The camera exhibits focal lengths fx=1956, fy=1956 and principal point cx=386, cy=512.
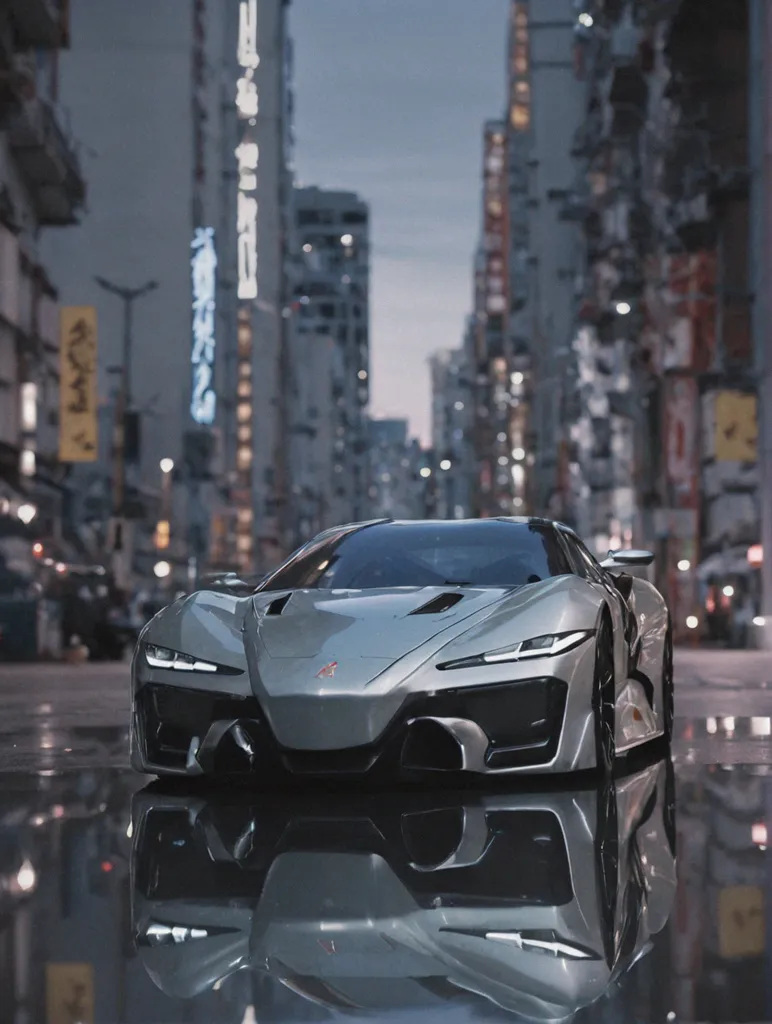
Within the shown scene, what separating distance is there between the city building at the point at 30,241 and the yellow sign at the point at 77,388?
0.29 meters

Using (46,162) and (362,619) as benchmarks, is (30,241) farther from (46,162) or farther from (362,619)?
(362,619)

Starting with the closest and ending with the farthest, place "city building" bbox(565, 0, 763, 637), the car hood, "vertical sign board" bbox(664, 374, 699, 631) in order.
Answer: the car hood → "city building" bbox(565, 0, 763, 637) → "vertical sign board" bbox(664, 374, 699, 631)

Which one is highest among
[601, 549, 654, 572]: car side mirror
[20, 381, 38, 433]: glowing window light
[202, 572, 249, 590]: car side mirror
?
[20, 381, 38, 433]: glowing window light

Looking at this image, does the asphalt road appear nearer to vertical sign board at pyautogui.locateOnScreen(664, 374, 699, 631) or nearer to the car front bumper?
the car front bumper

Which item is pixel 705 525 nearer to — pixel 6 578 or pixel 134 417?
pixel 6 578

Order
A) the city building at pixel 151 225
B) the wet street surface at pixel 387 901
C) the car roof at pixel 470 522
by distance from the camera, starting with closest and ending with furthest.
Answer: the wet street surface at pixel 387 901 < the car roof at pixel 470 522 < the city building at pixel 151 225

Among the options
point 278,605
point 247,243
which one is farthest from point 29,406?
point 247,243

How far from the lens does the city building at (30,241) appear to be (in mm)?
44844

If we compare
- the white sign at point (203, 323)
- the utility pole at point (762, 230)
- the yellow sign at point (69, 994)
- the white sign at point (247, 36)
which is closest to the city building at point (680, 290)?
the utility pole at point (762, 230)

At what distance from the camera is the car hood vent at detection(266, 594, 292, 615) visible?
8367 mm

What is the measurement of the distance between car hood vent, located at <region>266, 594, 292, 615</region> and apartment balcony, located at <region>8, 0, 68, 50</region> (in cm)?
3864

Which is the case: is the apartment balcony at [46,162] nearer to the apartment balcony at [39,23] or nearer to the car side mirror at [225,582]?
the apartment balcony at [39,23]

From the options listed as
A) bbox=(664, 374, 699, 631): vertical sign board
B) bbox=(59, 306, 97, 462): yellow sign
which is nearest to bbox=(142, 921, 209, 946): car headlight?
bbox=(59, 306, 97, 462): yellow sign

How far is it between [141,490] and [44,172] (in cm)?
3048
